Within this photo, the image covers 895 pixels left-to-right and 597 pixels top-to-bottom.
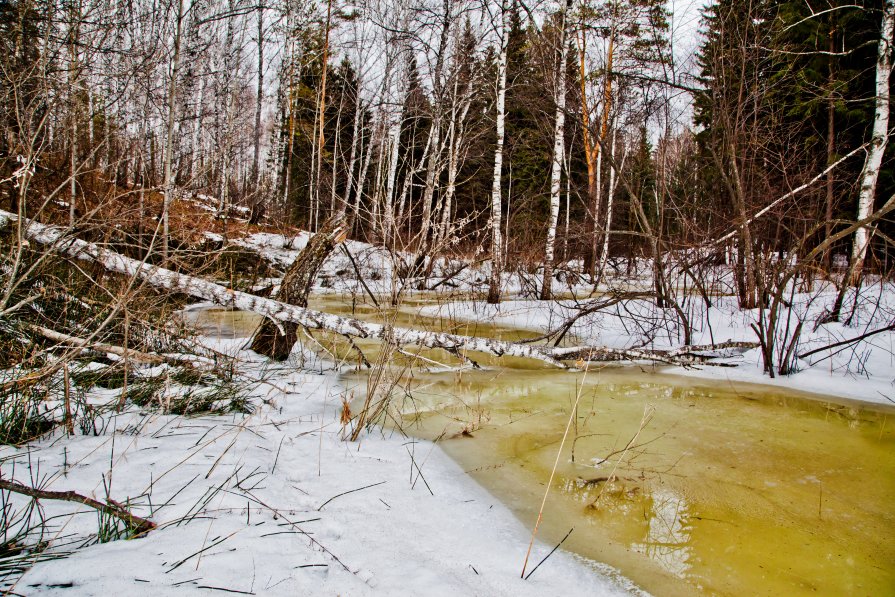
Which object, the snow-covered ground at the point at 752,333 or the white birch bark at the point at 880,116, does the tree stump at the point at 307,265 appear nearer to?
the snow-covered ground at the point at 752,333

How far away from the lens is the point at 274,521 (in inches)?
56.4

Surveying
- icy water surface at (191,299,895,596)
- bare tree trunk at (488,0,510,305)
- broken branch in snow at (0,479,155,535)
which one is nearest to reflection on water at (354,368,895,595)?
icy water surface at (191,299,895,596)

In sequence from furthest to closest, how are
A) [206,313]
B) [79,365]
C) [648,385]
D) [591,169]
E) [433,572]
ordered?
[591,169] → [206,313] → [648,385] → [79,365] → [433,572]

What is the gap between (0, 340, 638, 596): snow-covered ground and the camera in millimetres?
1103

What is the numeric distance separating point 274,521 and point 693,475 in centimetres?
188

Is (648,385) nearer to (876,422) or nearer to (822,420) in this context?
(822,420)

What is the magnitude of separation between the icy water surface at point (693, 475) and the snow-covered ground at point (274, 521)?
0.18m

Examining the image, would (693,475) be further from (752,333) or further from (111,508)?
(752,333)

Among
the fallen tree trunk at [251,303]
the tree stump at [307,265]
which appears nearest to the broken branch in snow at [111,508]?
the fallen tree trunk at [251,303]

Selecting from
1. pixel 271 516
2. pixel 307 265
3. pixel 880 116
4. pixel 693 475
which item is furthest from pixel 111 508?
pixel 880 116

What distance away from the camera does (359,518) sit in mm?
1588

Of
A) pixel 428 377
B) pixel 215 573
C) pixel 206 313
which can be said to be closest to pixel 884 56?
pixel 428 377

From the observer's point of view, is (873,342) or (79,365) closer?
(79,365)

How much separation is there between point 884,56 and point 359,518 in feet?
27.5
